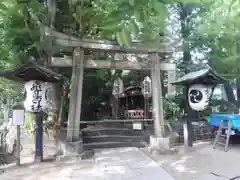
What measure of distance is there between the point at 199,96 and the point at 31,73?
4.67m

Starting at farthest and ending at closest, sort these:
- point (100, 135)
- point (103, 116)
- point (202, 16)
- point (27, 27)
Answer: point (103, 116), point (202, 16), point (100, 135), point (27, 27)

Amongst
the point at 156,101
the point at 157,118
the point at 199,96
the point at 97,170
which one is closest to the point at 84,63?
the point at 156,101

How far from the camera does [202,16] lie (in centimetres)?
977

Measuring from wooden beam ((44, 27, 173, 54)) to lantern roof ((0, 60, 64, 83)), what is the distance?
1.07 m

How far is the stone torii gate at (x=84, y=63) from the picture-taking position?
21.1 feet

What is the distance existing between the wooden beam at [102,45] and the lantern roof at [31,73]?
3.50 ft

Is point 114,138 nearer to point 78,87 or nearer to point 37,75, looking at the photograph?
point 78,87

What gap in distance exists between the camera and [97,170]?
512 cm

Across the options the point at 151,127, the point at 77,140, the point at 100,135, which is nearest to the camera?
the point at 77,140

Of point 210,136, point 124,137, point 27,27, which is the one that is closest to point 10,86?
point 27,27

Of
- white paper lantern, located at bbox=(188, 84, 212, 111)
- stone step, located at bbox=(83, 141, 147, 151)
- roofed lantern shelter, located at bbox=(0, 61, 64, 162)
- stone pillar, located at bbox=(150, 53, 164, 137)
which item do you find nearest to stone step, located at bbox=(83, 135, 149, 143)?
stone step, located at bbox=(83, 141, 147, 151)

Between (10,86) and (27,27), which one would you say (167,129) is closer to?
(27,27)

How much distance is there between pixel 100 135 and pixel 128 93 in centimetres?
349

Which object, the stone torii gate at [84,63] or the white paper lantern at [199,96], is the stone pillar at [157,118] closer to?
the stone torii gate at [84,63]
